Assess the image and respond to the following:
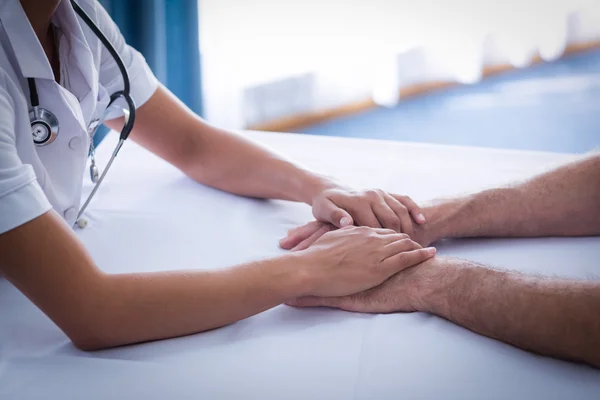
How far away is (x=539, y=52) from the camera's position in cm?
250

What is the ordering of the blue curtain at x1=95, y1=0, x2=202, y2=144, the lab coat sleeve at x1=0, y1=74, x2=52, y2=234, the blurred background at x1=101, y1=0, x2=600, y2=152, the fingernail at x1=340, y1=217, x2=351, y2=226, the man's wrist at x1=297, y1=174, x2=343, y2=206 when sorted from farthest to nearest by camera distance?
the blurred background at x1=101, y1=0, x2=600, y2=152
the blue curtain at x1=95, y1=0, x2=202, y2=144
the man's wrist at x1=297, y1=174, x2=343, y2=206
the fingernail at x1=340, y1=217, x2=351, y2=226
the lab coat sleeve at x1=0, y1=74, x2=52, y2=234

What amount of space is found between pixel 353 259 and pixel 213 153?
477 mm

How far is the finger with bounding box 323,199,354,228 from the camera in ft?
3.70

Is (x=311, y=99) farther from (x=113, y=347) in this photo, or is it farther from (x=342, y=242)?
(x=113, y=347)

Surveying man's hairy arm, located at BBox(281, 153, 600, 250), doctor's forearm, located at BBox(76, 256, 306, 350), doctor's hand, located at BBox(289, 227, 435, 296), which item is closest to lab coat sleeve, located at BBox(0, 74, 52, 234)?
doctor's forearm, located at BBox(76, 256, 306, 350)

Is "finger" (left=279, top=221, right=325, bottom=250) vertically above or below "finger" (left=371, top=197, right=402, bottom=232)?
below

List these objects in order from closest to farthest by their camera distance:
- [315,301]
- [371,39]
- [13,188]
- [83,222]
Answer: [13,188], [315,301], [83,222], [371,39]

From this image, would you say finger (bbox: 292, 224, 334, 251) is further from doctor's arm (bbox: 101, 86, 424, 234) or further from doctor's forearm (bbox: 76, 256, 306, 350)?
doctor's forearm (bbox: 76, 256, 306, 350)

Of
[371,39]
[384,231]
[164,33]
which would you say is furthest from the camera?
[371,39]

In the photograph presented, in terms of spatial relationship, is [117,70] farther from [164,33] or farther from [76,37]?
[164,33]

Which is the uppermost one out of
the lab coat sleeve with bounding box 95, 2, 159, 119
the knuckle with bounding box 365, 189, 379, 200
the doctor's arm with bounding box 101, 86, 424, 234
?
the lab coat sleeve with bounding box 95, 2, 159, 119

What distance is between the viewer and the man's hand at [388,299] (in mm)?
985

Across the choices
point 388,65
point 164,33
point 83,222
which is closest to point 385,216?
point 83,222

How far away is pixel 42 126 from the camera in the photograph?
0.94m
